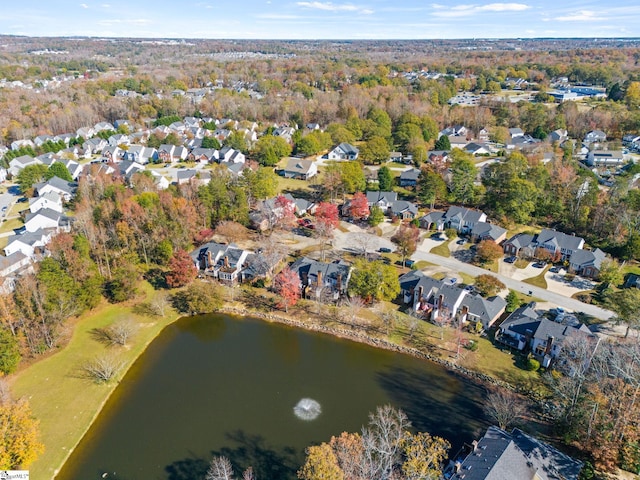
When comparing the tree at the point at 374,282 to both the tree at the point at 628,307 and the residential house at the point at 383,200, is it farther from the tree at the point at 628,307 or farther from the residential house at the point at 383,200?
the residential house at the point at 383,200

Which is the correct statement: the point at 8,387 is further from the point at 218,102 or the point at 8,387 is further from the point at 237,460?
the point at 218,102

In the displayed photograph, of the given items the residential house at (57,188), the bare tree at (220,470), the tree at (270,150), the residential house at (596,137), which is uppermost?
the residential house at (596,137)

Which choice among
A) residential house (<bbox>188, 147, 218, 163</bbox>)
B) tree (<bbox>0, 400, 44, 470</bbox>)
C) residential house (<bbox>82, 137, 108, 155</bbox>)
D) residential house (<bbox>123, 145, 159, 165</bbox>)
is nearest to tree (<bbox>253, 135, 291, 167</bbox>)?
residential house (<bbox>188, 147, 218, 163</bbox>)

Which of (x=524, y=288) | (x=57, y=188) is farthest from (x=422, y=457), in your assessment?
(x=57, y=188)

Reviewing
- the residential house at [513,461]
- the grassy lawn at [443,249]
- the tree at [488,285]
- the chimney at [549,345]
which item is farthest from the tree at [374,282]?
the residential house at [513,461]

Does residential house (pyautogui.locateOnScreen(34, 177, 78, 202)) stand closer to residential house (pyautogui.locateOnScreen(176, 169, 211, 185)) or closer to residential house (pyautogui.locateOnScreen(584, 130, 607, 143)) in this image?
residential house (pyautogui.locateOnScreen(176, 169, 211, 185))

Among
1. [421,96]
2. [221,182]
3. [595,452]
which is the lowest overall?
[595,452]

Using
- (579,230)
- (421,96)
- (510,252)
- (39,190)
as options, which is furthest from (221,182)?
(421,96)
